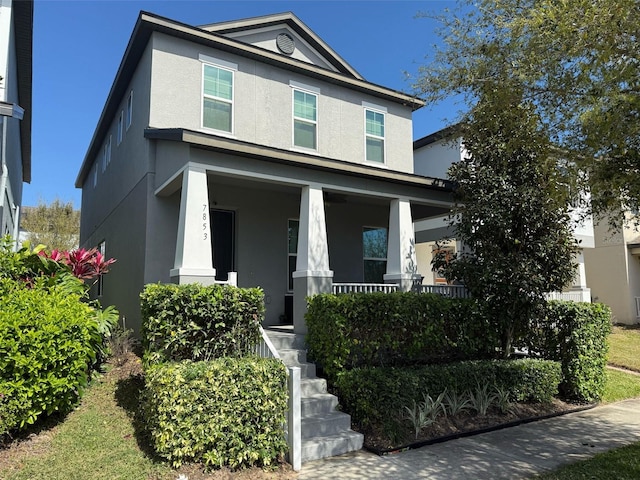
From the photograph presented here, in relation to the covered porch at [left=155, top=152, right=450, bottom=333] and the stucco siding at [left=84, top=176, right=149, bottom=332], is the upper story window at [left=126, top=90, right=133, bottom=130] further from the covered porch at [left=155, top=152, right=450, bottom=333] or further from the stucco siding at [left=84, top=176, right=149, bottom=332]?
the covered porch at [left=155, top=152, right=450, bottom=333]

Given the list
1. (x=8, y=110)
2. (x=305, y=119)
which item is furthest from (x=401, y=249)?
(x=8, y=110)

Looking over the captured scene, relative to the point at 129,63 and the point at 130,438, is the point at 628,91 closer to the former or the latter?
the point at 130,438

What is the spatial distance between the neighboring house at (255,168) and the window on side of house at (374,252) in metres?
0.04

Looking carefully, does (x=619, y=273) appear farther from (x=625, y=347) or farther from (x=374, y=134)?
(x=374, y=134)

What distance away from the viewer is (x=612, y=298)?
19.4m

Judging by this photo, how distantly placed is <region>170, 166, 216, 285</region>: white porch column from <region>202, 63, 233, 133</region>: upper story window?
10.3 ft

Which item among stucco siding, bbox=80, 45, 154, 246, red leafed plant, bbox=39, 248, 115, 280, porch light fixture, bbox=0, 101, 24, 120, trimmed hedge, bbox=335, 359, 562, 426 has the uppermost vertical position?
stucco siding, bbox=80, 45, 154, 246

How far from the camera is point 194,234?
7605 mm

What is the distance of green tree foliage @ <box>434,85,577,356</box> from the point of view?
805cm

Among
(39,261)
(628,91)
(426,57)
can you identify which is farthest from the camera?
(426,57)

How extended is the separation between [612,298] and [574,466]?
16930mm

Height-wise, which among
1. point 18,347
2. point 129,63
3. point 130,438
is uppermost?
point 129,63

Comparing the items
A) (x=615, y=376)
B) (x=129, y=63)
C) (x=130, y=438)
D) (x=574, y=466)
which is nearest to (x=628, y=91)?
(x=574, y=466)

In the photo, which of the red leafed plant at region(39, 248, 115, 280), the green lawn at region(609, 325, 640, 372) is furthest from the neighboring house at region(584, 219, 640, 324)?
the red leafed plant at region(39, 248, 115, 280)
